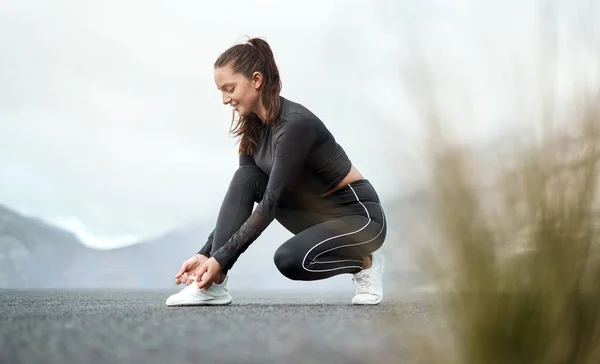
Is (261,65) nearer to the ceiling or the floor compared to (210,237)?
nearer to the ceiling

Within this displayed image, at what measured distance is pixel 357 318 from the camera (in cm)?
170

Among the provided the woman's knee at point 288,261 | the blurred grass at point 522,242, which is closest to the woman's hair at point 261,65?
the woman's knee at point 288,261

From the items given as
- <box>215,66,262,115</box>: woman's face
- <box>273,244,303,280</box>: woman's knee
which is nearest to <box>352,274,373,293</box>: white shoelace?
<box>273,244,303,280</box>: woman's knee

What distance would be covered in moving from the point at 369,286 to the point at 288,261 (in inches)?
11.9

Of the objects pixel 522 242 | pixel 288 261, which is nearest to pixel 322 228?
pixel 288 261

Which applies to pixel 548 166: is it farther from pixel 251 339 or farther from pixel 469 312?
pixel 251 339

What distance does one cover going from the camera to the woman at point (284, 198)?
208cm

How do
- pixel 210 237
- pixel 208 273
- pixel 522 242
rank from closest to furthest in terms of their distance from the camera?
pixel 522 242, pixel 208 273, pixel 210 237

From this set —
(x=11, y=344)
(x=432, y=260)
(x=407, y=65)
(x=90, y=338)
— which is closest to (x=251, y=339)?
(x=90, y=338)

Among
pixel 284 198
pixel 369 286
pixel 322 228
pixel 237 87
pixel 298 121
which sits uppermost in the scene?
pixel 237 87

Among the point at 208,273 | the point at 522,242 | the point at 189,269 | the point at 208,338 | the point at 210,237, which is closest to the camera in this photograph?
the point at 522,242

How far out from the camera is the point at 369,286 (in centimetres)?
228

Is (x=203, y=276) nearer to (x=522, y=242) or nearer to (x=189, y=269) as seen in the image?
(x=189, y=269)

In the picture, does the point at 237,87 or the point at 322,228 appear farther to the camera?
the point at 322,228
